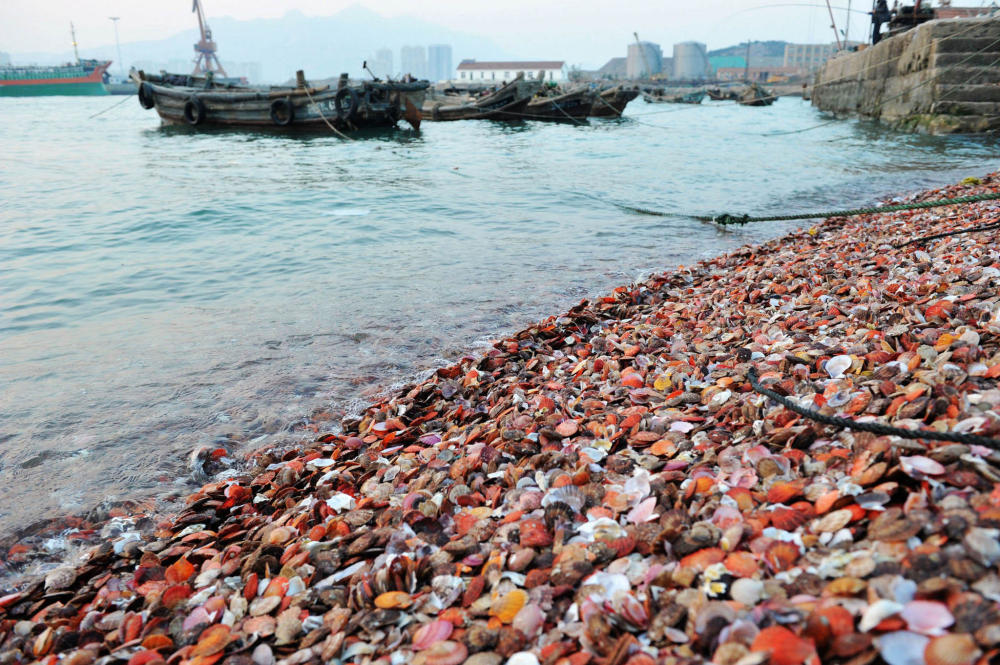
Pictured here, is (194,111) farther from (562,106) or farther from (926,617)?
(926,617)

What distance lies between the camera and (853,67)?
35469mm

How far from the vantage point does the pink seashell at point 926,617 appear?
1.48 metres

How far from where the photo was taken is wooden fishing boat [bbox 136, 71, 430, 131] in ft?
92.9

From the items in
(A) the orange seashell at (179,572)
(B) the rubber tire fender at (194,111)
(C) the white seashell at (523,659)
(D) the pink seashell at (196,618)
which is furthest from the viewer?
(B) the rubber tire fender at (194,111)

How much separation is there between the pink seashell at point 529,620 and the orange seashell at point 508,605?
0.02 metres

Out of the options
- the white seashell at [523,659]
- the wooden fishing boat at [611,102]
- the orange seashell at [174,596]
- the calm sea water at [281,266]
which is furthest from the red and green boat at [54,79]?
the white seashell at [523,659]

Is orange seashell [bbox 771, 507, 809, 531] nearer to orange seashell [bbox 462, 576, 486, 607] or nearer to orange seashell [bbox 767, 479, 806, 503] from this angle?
orange seashell [bbox 767, 479, 806, 503]

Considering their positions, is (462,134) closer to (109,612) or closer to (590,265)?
(590,265)

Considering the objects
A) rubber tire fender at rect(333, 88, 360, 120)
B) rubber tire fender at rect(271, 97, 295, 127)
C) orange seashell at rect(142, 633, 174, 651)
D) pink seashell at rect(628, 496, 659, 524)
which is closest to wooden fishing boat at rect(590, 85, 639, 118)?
rubber tire fender at rect(333, 88, 360, 120)

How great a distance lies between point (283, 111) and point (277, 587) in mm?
29582

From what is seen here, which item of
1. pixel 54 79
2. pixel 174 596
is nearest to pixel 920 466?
pixel 174 596

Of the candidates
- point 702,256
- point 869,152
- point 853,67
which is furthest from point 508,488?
point 853,67

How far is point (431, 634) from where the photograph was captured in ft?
6.67

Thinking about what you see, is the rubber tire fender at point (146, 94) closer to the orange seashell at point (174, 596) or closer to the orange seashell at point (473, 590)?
the orange seashell at point (174, 596)
